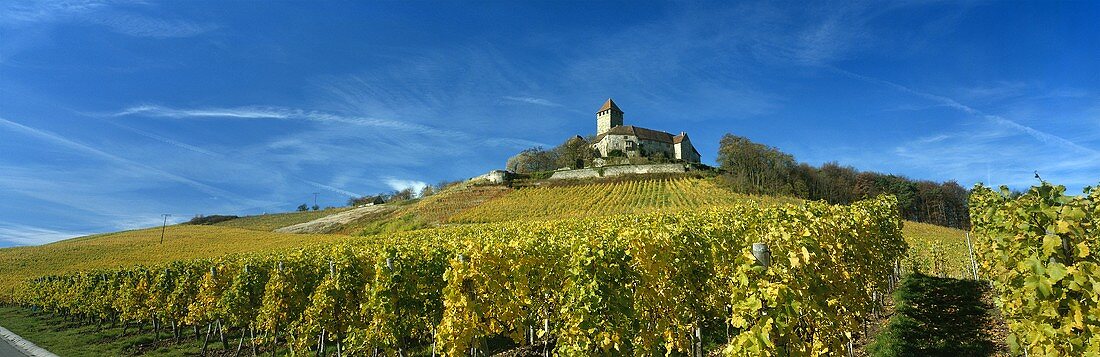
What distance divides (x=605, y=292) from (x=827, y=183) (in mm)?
69499

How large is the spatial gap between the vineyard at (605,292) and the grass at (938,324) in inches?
27.8

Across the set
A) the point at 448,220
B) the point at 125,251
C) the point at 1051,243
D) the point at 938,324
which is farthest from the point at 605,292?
the point at 125,251

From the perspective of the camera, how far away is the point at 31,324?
23203 mm

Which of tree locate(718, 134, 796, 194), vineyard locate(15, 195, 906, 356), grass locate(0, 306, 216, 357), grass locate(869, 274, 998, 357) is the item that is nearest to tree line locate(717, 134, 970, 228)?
tree locate(718, 134, 796, 194)

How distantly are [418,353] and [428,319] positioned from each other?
6.90 ft

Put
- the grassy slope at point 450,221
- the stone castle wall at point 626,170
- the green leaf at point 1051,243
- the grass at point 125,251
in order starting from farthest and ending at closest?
the stone castle wall at point 626,170 < the grassy slope at point 450,221 < the grass at point 125,251 < the green leaf at point 1051,243

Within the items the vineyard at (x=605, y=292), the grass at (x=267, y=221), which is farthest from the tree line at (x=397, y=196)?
the vineyard at (x=605, y=292)

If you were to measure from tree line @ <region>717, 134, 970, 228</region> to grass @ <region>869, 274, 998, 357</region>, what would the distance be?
43.1m

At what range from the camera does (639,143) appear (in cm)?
9400

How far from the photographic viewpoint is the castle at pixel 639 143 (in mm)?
92688

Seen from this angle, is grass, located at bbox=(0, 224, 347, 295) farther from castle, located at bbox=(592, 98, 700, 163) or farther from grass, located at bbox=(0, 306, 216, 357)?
castle, located at bbox=(592, 98, 700, 163)

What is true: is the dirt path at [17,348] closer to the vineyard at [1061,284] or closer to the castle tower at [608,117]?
the vineyard at [1061,284]

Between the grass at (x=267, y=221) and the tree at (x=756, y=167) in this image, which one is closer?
the tree at (x=756, y=167)

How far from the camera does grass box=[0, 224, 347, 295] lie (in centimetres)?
4172
